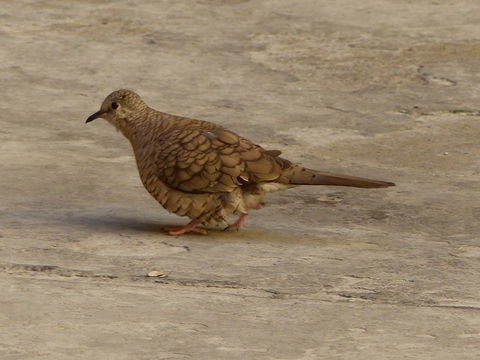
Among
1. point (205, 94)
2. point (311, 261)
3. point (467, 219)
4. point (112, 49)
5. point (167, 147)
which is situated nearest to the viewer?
point (311, 261)

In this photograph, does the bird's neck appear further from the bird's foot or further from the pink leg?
the bird's foot

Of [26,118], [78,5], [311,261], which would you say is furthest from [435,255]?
[78,5]

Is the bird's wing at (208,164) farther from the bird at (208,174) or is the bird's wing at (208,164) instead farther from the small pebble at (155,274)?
the small pebble at (155,274)

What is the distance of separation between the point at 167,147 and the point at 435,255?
4.33 feet

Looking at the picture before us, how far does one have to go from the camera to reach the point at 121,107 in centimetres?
615

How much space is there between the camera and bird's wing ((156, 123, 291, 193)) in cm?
569

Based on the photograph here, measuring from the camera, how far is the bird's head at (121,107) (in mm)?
6117

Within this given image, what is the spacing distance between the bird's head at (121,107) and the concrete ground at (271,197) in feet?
1.58

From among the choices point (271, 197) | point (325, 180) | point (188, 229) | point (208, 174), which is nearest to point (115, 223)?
point (188, 229)

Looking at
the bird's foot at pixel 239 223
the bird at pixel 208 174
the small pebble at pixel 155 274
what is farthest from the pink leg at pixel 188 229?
the small pebble at pixel 155 274

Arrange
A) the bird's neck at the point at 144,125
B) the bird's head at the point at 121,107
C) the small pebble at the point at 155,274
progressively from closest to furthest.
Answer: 1. the small pebble at the point at 155,274
2. the bird's neck at the point at 144,125
3. the bird's head at the point at 121,107

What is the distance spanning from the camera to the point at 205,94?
29.5 ft

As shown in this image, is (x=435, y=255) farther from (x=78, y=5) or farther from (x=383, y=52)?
(x=78, y=5)

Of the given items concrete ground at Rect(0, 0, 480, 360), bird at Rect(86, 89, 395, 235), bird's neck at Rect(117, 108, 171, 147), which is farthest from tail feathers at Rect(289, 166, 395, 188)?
bird's neck at Rect(117, 108, 171, 147)
